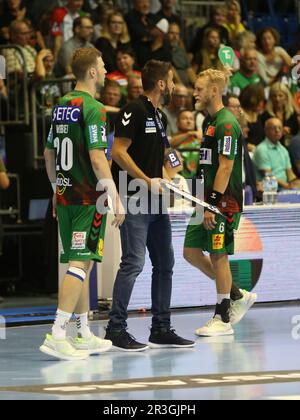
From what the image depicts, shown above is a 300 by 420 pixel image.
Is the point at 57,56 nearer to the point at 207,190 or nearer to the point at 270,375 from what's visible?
the point at 207,190

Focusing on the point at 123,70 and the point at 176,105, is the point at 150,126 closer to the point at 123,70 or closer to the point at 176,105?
the point at 176,105

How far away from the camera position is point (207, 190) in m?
10.1

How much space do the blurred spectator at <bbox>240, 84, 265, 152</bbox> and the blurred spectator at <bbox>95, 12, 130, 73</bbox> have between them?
1746 millimetres

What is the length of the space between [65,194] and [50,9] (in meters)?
7.98

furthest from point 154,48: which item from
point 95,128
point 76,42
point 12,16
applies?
point 95,128

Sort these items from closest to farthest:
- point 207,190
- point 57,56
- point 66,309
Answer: point 66,309 < point 207,190 < point 57,56

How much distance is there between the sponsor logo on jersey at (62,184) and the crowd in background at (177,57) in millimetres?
4389

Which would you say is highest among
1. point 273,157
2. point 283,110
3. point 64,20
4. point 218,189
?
point 64,20

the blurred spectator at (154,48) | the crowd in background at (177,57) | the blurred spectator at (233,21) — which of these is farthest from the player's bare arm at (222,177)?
the blurred spectator at (233,21)

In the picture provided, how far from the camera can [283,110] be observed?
16.7 m

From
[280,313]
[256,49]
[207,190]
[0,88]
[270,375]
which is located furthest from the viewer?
[256,49]

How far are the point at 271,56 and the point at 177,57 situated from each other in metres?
1.67

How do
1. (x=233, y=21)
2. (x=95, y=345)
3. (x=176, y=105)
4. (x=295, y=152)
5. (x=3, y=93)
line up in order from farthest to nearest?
(x=233, y=21)
(x=295, y=152)
(x=176, y=105)
(x=3, y=93)
(x=95, y=345)

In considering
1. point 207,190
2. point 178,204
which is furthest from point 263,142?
point 207,190
